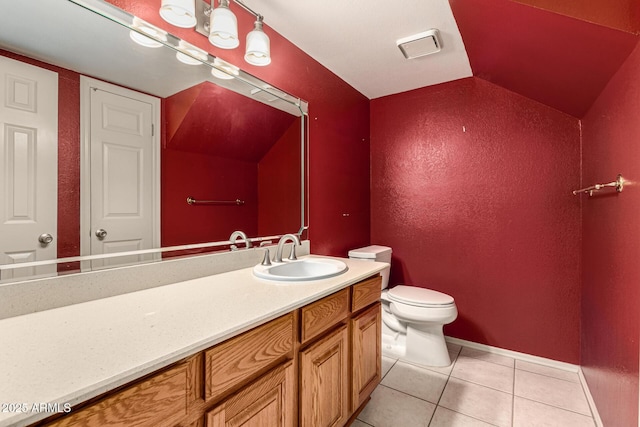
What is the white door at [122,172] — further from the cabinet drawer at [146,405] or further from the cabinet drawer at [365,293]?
the cabinet drawer at [365,293]

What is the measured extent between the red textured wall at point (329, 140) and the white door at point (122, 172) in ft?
1.76

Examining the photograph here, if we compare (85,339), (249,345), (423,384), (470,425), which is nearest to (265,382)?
(249,345)

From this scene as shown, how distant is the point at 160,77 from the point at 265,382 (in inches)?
48.4

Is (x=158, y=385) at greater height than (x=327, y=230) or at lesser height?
lesser

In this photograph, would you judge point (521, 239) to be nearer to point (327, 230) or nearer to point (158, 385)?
point (327, 230)

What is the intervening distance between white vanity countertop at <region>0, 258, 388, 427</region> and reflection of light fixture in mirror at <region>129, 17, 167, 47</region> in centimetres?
97

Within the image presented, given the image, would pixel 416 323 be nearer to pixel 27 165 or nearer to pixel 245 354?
pixel 245 354

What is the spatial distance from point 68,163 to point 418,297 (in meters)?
2.01

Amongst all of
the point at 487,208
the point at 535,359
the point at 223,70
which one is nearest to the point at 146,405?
the point at 223,70

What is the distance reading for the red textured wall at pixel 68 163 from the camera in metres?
0.94

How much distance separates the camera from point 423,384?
1.83 metres

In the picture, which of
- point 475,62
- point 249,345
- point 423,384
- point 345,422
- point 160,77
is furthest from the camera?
point 475,62

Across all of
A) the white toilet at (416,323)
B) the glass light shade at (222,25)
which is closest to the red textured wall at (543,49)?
the glass light shade at (222,25)

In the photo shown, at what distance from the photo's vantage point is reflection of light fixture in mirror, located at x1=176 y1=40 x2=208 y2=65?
126 centimetres
